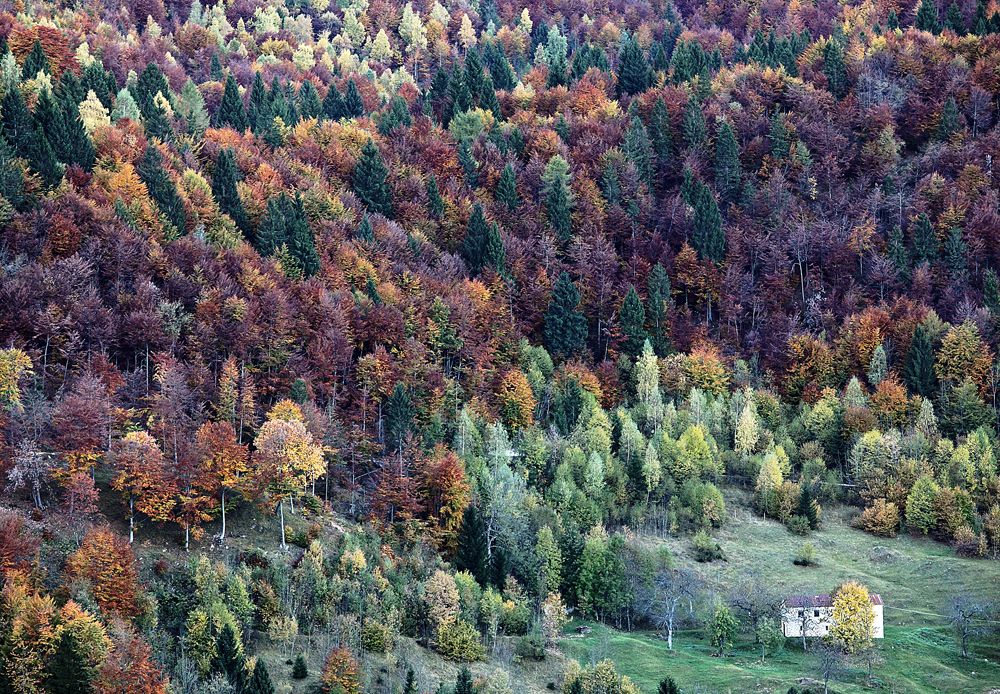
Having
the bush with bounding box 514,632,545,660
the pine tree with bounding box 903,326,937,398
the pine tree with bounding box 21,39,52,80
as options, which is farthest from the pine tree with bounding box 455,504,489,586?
the pine tree with bounding box 21,39,52,80

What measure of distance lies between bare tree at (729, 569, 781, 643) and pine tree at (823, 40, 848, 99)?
105 metres

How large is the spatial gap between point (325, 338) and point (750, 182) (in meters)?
76.3

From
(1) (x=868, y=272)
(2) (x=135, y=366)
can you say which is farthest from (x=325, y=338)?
(1) (x=868, y=272)

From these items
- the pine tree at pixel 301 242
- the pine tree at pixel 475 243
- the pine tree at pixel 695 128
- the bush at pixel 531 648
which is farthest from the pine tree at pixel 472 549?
the pine tree at pixel 695 128

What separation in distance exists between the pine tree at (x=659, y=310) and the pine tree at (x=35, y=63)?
288ft

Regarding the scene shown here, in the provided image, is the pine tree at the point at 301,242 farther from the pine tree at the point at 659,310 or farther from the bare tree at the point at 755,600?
the bare tree at the point at 755,600

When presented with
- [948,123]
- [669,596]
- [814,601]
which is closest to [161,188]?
[669,596]

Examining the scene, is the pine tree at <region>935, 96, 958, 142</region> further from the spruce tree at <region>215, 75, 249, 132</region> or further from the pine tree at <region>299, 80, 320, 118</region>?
the spruce tree at <region>215, 75, 249, 132</region>

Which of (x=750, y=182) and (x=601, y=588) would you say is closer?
(x=601, y=588)

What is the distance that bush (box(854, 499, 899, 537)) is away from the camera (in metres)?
124

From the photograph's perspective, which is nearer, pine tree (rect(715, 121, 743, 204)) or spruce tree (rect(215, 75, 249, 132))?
pine tree (rect(715, 121, 743, 204))

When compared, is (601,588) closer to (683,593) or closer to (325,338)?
(683,593)

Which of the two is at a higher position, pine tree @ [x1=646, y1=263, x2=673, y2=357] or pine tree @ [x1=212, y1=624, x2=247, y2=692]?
pine tree @ [x1=646, y1=263, x2=673, y2=357]

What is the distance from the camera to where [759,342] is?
156m
